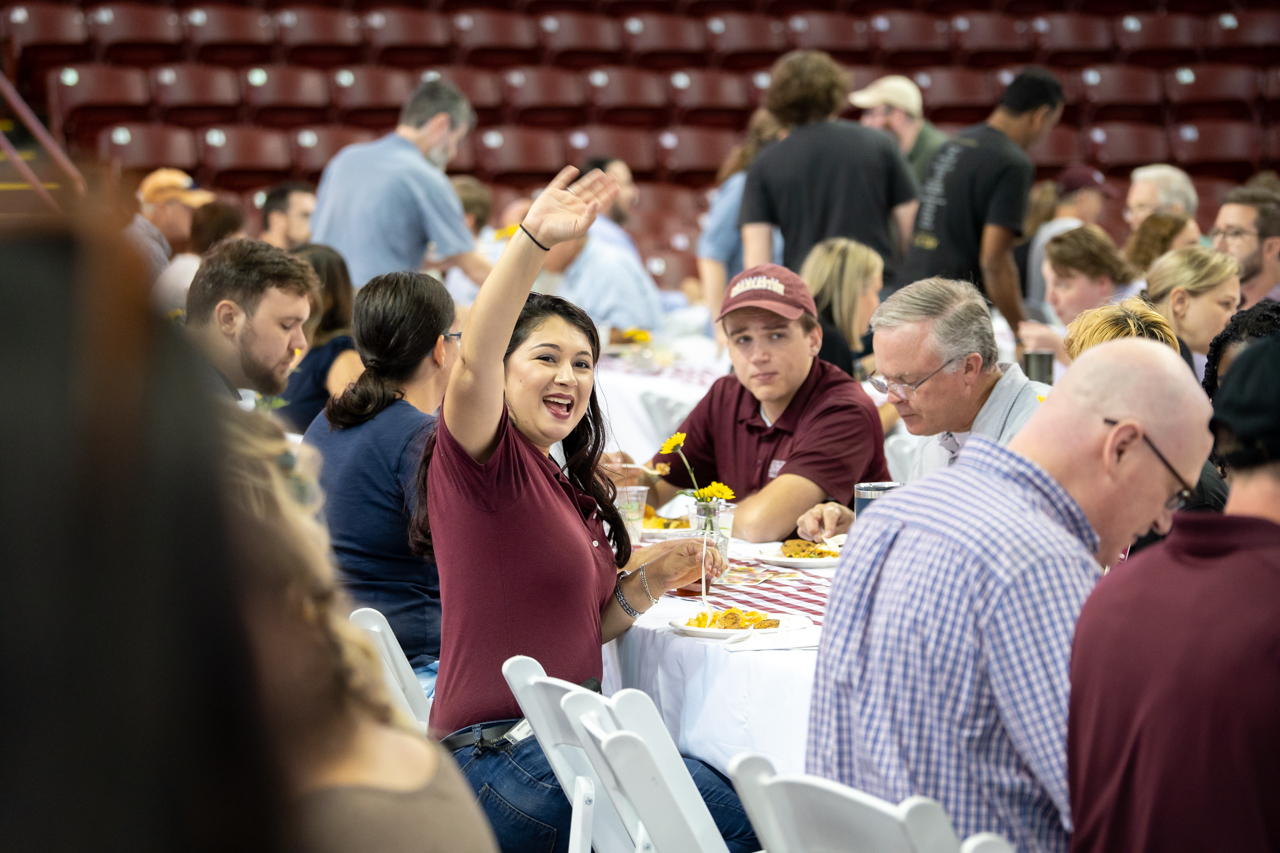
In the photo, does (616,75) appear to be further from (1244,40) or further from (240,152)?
(1244,40)

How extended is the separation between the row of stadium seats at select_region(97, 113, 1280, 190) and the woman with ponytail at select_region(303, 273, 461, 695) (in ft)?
19.9

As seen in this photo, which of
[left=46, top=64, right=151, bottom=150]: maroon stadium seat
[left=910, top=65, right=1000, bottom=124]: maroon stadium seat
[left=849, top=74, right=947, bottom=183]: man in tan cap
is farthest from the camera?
[left=910, top=65, right=1000, bottom=124]: maroon stadium seat

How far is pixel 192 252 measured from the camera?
5707mm

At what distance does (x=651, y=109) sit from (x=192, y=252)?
4990 millimetres

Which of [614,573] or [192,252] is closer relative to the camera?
[614,573]

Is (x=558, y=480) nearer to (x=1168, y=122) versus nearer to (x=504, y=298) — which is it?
(x=504, y=298)

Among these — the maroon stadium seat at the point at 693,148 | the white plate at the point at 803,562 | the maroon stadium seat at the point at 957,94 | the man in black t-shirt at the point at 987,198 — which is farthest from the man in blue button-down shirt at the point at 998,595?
the maroon stadium seat at the point at 957,94

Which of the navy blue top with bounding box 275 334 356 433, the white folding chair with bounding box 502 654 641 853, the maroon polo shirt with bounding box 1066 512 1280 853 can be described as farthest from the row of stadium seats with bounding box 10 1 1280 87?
the maroon polo shirt with bounding box 1066 512 1280 853

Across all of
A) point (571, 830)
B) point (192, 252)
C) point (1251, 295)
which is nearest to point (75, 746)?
point (571, 830)

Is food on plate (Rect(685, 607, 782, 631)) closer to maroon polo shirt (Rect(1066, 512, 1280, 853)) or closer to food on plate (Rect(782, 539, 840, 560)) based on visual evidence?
food on plate (Rect(782, 539, 840, 560))

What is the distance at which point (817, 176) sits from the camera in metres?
5.02

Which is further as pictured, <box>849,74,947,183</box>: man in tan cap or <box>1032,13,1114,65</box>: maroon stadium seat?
<box>1032,13,1114,65</box>: maroon stadium seat

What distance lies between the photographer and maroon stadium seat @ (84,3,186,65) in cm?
906

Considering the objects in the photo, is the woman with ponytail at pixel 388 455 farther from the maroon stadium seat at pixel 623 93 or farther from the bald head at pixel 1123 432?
the maroon stadium seat at pixel 623 93
